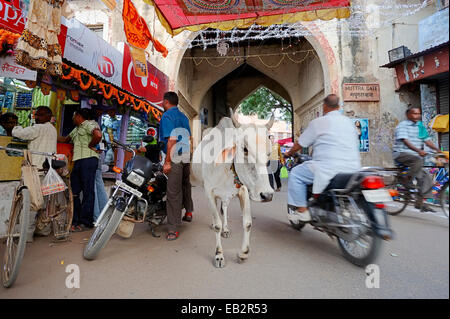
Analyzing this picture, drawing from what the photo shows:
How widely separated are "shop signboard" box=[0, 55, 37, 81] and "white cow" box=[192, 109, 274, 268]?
3.31m

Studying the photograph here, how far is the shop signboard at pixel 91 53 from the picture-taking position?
4781 mm

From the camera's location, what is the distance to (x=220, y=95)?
18.3 m

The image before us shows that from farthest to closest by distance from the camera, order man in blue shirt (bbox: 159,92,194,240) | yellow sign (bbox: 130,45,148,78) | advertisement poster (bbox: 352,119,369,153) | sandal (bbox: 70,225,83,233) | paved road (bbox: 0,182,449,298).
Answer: advertisement poster (bbox: 352,119,369,153), yellow sign (bbox: 130,45,148,78), sandal (bbox: 70,225,83,233), man in blue shirt (bbox: 159,92,194,240), paved road (bbox: 0,182,449,298)

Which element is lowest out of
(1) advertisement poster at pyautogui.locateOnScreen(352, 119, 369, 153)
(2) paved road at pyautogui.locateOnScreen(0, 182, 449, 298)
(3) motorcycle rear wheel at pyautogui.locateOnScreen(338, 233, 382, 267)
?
(2) paved road at pyautogui.locateOnScreen(0, 182, 449, 298)

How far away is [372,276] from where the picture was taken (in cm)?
193

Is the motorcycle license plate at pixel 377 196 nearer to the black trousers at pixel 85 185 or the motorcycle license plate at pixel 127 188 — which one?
the motorcycle license plate at pixel 127 188

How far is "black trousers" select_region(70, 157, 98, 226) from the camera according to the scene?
3.47m

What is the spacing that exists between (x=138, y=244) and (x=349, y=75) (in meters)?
9.13

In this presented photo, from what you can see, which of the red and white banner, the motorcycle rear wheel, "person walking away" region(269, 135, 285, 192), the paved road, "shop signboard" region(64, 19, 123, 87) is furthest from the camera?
the red and white banner

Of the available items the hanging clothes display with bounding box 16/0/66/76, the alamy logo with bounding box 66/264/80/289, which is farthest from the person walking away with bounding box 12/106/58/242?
the alamy logo with bounding box 66/264/80/289

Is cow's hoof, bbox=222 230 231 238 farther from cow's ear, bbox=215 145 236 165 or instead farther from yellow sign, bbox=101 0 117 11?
yellow sign, bbox=101 0 117 11

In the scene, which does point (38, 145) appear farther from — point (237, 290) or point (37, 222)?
point (237, 290)

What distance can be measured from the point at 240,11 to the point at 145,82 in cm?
404
